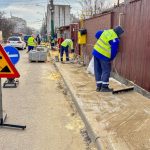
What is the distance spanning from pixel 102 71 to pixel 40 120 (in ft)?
9.51

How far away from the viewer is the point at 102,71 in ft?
29.1

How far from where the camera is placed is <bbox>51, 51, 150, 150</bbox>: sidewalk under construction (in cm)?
485

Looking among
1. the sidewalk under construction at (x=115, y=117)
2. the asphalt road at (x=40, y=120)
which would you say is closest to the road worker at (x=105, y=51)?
the sidewalk under construction at (x=115, y=117)

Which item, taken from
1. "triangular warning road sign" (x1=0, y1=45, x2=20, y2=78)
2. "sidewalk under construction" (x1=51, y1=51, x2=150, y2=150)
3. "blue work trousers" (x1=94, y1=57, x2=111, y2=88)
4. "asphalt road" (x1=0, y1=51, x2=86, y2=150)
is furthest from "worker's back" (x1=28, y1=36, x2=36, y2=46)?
"triangular warning road sign" (x1=0, y1=45, x2=20, y2=78)

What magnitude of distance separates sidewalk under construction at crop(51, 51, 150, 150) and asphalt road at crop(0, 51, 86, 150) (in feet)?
0.99

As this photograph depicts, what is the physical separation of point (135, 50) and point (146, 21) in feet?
3.26

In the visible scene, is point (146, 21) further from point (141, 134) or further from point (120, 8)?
point (141, 134)

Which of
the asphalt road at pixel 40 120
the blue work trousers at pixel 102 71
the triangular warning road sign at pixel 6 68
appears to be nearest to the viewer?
the asphalt road at pixel 40 120

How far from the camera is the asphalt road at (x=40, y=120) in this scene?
5.23m

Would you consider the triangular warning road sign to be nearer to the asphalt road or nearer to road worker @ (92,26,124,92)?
the asphalt road

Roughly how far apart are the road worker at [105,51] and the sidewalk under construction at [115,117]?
1.03ft

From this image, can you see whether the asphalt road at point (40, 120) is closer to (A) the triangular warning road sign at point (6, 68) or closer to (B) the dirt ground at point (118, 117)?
(B) the dirt ground at point (118, 117)

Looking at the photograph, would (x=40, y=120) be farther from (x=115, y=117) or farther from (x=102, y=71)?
(x=102, y=71)

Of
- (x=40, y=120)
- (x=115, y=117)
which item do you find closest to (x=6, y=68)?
(x=40, y=120)
